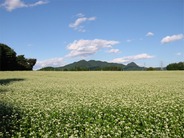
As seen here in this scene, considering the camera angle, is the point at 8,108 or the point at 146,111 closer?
the point at 146,111

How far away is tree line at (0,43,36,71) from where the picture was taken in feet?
284

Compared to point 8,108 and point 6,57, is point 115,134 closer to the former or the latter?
point 8,108

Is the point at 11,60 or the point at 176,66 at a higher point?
the point at 11,60

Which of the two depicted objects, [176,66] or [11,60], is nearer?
[11,60]

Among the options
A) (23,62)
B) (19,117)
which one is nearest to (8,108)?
(19,117)

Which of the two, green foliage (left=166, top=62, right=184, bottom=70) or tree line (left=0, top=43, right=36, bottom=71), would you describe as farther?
green foliage (left=166, top=62, right=184, bottom=70)

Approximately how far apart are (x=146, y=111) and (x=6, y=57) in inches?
3170

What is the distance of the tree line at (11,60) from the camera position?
8644cm

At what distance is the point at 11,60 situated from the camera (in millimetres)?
91438

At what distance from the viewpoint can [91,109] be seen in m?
15.3

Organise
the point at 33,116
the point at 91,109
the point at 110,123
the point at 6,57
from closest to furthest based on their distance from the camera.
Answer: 1. the point at 110,123
2. the point at 33,116
3. the point at 91,109
4. the point at 6,57

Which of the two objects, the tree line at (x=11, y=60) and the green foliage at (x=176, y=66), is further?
the green foliage at (x=176, y=66)

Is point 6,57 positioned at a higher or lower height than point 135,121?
higher

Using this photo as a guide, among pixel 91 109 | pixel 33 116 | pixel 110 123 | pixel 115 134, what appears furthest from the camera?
pixel 91 109
